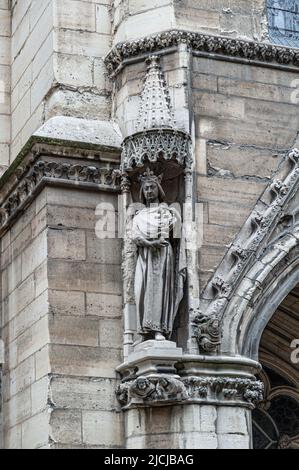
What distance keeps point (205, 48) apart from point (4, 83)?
279 cm

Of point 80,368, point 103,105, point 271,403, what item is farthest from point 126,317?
point 271,403

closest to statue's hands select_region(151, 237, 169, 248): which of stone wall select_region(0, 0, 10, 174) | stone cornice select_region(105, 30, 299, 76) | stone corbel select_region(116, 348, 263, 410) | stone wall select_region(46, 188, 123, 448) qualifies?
stone wall select_region(46, 188, 123, 448)

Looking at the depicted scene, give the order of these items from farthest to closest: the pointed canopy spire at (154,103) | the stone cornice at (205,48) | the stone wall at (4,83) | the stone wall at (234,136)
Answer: the stone wall at (4,83) < the stone cornice at (205,48) < the stone wall at (234,136) < the pointed canopy spire at (154,103)

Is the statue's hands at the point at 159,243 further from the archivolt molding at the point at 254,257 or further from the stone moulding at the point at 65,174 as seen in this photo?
the stone moulding at the point at 65,174

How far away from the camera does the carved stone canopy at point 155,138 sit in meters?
11.6

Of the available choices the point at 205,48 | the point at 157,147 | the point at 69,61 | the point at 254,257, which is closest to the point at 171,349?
the point at 254,257

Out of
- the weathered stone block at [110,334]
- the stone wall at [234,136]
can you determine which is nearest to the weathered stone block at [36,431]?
the weathered stone block at [110,334]

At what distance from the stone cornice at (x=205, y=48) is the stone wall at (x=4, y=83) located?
1809 mm

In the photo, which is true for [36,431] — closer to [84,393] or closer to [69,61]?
[84,393]

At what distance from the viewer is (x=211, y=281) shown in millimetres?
Result: 11625

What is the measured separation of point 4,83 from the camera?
14109 mm

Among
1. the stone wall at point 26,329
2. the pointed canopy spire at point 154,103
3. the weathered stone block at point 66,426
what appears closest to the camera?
the weathered stone block at point 66,426

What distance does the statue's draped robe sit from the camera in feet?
37.2

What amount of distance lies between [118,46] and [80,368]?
10.1 feet
